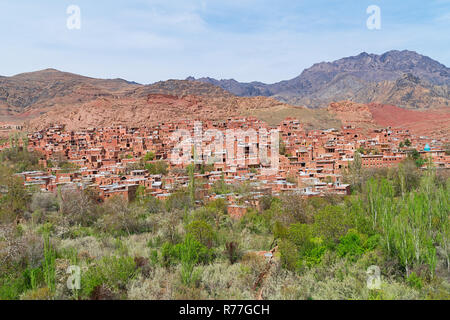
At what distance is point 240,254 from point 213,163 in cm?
2067

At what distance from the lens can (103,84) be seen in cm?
13275

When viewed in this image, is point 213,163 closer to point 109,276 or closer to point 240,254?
point 240,254

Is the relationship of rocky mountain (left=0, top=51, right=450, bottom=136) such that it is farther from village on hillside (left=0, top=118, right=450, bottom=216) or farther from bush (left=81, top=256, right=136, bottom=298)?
bush (left=81, top=256, right=136, bottom=298)

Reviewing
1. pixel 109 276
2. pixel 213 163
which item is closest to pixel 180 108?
pixel 213 163

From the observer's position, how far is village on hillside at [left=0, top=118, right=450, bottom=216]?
74.0 feet

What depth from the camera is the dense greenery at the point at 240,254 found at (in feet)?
30.0

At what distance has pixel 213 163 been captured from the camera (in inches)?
1283

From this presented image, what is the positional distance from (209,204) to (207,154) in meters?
15.9

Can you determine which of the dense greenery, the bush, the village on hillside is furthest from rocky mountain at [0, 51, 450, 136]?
the bush

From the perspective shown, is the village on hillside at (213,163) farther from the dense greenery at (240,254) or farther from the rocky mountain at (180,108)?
the rocky mountain at (180,108)

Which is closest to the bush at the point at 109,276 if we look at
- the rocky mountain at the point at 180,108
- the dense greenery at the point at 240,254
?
the dense greenery at the point at 240,254

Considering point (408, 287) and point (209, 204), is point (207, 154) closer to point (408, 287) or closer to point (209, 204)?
point (209, 204)

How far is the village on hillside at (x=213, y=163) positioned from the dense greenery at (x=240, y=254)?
4073 mm

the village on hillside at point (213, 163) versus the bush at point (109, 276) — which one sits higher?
the village on hillside at point (213, 163)
